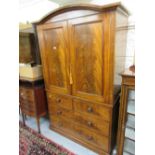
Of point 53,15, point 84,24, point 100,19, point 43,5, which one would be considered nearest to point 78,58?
point 84,24

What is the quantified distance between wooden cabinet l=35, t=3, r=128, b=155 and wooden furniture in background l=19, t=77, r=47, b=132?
16 cm

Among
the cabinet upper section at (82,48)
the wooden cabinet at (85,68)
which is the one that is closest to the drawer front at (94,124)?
the wooden cabinet at (85,68)

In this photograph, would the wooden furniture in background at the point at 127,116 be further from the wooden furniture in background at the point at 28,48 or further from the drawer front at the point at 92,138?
the wooden furniture in background at the point at 28,48

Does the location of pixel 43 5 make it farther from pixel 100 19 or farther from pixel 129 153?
pixel 129 153

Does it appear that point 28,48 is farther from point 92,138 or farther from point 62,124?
point 92,138

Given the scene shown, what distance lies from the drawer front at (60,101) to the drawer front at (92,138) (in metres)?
0.31

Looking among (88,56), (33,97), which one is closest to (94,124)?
(88,56)

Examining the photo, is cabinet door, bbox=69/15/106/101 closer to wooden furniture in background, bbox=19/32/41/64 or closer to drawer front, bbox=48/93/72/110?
drawer front, bbox=48/93/72/110

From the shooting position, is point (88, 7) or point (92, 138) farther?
point (92, 138)

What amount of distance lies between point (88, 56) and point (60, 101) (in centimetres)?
83

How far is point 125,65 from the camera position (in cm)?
181

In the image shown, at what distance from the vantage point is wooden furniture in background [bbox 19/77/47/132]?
200 cm

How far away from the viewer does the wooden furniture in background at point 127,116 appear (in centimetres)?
128

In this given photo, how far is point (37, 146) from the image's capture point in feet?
6.09
